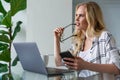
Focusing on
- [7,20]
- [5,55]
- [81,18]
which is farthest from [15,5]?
[81,18]

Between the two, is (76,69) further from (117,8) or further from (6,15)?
(117,8)

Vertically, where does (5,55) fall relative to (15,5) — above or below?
below

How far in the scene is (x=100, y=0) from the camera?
3.09 meters

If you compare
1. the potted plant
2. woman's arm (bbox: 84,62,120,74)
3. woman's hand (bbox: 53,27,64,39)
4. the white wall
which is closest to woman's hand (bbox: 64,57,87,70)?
woman's arm (bbox: 84,62,120,74)

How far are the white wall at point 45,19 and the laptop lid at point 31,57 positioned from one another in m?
1.37

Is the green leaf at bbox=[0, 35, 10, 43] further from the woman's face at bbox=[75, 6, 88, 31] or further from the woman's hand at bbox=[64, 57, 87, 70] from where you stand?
the woman's hand at bbox=[64, 57, 87, 70]

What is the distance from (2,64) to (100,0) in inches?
56.2

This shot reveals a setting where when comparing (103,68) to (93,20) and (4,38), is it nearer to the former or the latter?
(93,20)

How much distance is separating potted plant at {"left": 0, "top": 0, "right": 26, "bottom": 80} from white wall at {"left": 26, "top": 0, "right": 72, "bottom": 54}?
0.48 feet

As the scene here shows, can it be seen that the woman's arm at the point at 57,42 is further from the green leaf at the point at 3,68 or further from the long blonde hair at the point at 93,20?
the green leaf at the point at 3,68

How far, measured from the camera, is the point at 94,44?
1.60 m

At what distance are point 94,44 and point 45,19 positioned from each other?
138cm

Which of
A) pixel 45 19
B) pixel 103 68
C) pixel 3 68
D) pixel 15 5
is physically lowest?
pixel 3 68

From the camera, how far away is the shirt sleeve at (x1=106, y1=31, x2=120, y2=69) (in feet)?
4.69
